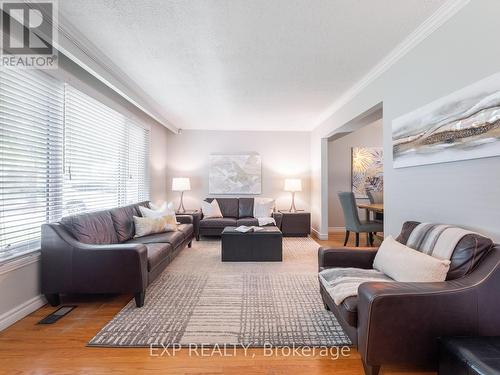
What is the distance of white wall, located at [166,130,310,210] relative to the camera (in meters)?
5.97

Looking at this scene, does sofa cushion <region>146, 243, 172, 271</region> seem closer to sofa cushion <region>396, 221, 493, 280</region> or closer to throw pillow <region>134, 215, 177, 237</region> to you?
throw pillow <region>134, 215, 177, 237</region>

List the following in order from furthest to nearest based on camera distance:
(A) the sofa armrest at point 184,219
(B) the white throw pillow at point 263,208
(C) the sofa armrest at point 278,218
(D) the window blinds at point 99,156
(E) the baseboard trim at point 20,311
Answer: (B) the white throw pillow at point 263,208
(C) the sofa armrest at point 278,218
(A) the sofa armrest at point 184,219
(D) the window blinds at point 99,156
(E) the baseboard trim at point 20,311

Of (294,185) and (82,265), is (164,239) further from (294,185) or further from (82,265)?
(294,185)

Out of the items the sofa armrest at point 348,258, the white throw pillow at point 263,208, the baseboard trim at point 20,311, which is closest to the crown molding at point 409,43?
the sofa armrest at point 348,258

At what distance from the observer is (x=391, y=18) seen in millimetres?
2037

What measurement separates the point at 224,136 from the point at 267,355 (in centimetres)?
494

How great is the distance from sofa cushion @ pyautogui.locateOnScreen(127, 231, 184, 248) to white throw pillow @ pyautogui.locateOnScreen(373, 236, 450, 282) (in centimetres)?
236

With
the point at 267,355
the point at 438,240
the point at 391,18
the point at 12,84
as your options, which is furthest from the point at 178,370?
the point at 391,18

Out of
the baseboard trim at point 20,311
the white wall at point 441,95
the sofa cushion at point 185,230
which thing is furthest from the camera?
the sofa cushion at point 185,230

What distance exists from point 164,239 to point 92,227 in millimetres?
822

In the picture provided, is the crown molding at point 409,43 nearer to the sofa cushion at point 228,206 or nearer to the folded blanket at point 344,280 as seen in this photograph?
the folded blanket at point 344,280

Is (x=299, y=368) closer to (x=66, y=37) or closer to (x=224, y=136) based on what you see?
(x=66, y=37)

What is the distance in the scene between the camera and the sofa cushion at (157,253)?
256 centimetres

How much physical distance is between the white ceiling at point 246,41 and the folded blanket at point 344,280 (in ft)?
6.64
